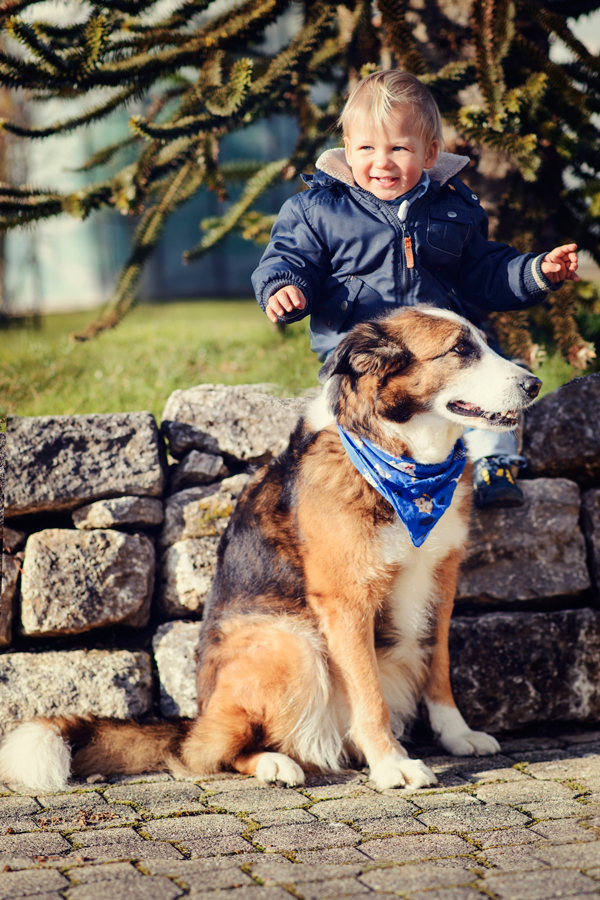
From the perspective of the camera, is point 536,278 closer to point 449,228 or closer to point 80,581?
point 449,228

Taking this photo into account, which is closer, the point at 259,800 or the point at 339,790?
the point at 259,800

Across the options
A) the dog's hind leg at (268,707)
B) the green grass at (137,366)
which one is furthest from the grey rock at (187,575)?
the green grass at (137,366)

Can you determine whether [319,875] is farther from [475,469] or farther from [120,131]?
[120,131]

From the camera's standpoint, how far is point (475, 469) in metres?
3.67

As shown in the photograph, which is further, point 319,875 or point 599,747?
point 599,747

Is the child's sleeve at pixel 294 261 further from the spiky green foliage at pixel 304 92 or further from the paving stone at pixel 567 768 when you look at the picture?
the paving stone at pixel 567 768

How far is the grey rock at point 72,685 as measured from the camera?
11.2 ft

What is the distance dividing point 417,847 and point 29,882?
1.10 m

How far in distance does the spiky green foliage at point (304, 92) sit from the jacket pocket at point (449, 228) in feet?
2.90

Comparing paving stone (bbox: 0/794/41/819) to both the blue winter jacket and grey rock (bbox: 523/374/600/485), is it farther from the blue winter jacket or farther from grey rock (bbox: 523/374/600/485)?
grey rock (bbox: 523/374/600/485)

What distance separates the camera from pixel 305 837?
235 centimetres

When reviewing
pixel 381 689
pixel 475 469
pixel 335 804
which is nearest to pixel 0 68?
pixel 475 469

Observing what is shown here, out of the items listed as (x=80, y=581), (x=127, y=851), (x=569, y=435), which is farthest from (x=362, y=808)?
(x=569, y=435)

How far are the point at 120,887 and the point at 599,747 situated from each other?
2280 millimetres
